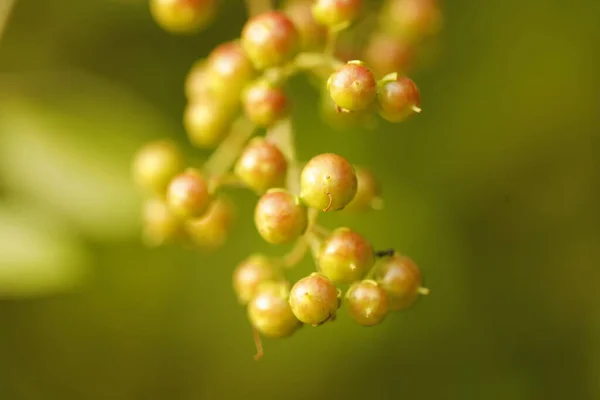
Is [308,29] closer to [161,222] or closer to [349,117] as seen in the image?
[349,117]

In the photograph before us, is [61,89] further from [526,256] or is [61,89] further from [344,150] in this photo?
[526,256]

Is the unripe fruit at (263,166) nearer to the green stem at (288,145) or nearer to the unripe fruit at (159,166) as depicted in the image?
the green stem at (288,145)

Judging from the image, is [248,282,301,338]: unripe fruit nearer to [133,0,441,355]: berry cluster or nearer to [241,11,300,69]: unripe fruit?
[133,0,441,355]: berry cluster

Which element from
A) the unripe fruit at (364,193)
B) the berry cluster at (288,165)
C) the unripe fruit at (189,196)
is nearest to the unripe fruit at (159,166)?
the berry cluster at (288,165)

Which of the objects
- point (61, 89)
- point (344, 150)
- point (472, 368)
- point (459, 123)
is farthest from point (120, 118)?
point (472, 368)

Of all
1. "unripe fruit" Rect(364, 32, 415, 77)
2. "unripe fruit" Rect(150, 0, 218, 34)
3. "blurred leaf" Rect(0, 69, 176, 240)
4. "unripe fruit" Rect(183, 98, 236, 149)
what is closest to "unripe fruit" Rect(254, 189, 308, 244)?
"unripe fruit" Rect(183, 98, 236, 149)

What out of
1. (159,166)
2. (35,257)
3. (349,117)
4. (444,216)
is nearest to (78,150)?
(35,257)
